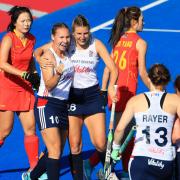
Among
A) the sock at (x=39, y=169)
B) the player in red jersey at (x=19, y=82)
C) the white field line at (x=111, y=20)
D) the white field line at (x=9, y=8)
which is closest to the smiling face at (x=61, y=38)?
the player in red jersey at (x=19, y=82)

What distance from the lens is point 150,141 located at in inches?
282

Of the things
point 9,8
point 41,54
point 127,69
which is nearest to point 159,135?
point 127,69

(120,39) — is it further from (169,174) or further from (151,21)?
(151,21)

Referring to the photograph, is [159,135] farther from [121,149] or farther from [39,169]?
[39,169]

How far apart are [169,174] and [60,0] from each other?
533 inches

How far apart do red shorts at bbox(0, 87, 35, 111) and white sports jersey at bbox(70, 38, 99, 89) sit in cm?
93

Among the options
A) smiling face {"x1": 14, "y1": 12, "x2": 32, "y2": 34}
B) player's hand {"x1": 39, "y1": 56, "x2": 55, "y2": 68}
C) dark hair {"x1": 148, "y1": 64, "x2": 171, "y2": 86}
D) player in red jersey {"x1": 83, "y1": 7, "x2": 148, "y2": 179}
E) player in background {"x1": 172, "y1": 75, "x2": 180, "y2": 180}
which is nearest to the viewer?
dark hair {"x1": 148, "y1": 64, "x2": 171, "y2": 86}

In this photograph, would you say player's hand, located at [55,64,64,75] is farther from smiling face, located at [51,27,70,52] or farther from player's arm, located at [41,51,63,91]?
smiling face, located at [51,27,70,52]

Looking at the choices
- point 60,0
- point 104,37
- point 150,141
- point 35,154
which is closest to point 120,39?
point 35,154

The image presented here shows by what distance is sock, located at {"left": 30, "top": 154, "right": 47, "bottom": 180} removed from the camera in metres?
9.33

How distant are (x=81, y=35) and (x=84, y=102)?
0.86 meters

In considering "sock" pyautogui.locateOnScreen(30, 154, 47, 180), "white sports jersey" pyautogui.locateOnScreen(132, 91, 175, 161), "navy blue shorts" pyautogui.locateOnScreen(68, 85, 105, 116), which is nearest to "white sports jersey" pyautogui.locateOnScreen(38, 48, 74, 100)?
"navy blue shorts" pyautogui.locateOnScreen(68, 85, 105, 116)

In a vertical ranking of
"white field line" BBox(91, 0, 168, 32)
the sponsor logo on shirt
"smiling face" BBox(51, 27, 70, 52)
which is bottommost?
the sponsor logo on shirt

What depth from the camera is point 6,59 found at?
30.5 feet
